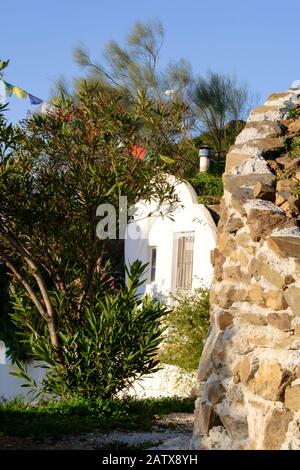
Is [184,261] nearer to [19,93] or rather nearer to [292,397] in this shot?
[19,93]

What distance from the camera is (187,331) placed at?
45.1ft

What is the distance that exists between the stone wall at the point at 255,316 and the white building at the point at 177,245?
→ 7.90 metres

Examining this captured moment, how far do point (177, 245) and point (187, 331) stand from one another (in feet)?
8.81

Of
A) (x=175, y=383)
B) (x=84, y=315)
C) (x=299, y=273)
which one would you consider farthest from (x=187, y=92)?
(x=299, y=273)

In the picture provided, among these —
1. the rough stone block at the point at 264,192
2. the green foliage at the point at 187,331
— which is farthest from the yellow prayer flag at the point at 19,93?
the rough stone block at the point at 264,192

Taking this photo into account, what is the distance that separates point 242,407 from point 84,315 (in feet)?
19.5

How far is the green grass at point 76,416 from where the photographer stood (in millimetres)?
8641

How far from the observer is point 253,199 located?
20.2ft

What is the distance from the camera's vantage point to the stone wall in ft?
16.2

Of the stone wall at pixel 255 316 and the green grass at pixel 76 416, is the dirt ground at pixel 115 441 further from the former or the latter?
the stone wall at pixel 255 316

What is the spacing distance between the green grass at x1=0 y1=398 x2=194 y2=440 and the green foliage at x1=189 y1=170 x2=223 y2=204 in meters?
5.24

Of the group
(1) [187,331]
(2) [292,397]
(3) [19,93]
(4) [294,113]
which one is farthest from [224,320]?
(3) [19,93]
